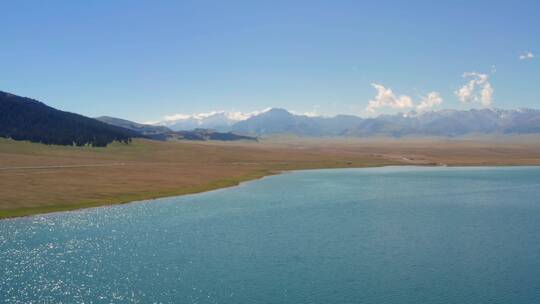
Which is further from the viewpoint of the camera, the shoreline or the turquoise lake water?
the shoreline

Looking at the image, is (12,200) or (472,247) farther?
(12,200)

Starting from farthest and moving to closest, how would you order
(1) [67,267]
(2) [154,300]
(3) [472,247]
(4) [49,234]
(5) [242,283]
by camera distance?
(4) [49,234] → (3) [472,247] → (1) [67,267] → (5) [242,283] → (2) [154,300]

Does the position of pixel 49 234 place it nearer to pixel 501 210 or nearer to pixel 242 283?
pixel 242 283

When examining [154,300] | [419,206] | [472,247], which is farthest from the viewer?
[419,206]

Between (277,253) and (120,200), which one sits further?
(120,200)

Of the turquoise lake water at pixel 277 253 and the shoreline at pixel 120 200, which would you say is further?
the shoreline at pixel 120 200

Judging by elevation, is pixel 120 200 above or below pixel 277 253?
above

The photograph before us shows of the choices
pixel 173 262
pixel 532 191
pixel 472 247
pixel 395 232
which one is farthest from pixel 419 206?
pixel 173 262

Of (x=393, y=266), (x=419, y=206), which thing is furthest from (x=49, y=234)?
(x=419, y=206)
